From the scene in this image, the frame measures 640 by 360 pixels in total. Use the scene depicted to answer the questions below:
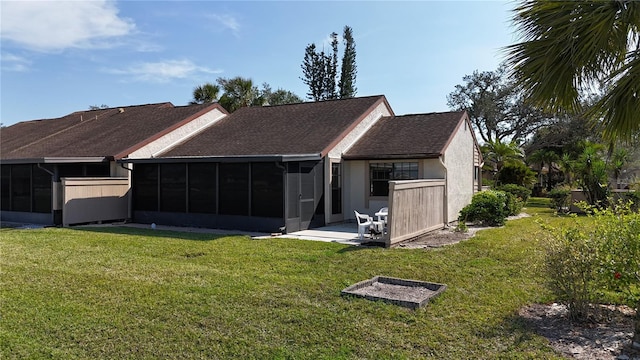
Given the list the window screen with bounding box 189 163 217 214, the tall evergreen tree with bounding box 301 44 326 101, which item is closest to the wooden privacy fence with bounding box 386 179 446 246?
the window screen with bounding box 189 163 217 214

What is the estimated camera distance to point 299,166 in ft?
45.5

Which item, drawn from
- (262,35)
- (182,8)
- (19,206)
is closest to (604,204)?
(262,35)

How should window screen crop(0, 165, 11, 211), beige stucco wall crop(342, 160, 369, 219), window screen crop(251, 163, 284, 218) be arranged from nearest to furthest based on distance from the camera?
1. window screen crop(251, 163, 284, 218)
2. beige stucco wall crop(342, 160, 369, 219)
3. window screen crop(0, 165, 11, 211)

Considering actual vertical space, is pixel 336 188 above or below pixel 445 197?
above

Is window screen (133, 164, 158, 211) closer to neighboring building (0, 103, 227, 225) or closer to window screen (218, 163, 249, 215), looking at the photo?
neighboring building (0, 103, 227, 225)

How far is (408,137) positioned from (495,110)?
26.8 metres

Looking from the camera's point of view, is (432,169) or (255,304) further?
(432,169)

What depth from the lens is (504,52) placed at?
566 centimetres

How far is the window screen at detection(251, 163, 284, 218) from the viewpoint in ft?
44.5

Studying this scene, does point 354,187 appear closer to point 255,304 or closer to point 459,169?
point 459,169

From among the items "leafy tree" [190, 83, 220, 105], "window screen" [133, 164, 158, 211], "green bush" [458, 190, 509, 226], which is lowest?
"green bush" [458, 190, 509, 226]

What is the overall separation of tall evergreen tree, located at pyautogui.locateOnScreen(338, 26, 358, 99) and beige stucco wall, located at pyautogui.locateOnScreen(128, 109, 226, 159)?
2446 cm

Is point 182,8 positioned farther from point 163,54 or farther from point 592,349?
point 592,349

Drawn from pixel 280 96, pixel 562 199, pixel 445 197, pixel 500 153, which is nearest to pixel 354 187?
pixel 445 197
